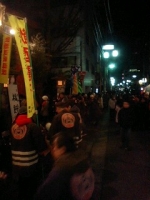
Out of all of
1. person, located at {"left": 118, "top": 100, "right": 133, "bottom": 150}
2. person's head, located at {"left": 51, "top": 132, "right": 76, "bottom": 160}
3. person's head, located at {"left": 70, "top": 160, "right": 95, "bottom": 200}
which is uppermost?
person's head, located at {"left": 51, "top": 132, "right": 76, "bottom": 160}

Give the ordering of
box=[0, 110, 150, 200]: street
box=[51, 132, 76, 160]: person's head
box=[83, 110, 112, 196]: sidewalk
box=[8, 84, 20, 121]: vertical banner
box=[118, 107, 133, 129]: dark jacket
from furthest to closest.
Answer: box=[118, 107, 133, 129]: dark jacket
box=[83, 110, 112, 196]: sidewalk
box=[8, 84, 20, 121]: vertical banner
box=[0, 110, 150, 200]: street
box=[51, 132, 76, 160]: person's head

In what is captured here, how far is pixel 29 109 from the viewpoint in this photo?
5746 millimetres

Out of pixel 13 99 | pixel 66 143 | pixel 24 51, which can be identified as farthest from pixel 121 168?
pixel 66 143

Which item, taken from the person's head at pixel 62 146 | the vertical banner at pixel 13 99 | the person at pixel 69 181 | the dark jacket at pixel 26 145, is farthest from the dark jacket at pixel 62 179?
the vertical banner at pixel 13 99

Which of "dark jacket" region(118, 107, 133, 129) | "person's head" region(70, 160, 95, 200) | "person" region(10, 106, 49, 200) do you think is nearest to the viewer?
"person's head" region(70, 160, 95, 200)

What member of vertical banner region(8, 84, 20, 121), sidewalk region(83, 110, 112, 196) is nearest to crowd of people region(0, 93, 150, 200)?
vertical banner region(8, 84, 20, 121)

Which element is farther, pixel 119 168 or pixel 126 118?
pixel 126 118

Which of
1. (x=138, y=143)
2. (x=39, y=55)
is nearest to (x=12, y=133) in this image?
(x=138, y=143)

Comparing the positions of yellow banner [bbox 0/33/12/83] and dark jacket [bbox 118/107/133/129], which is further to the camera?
dark jacket [bbox 118/107/133/129]

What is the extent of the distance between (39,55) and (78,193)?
473 inches

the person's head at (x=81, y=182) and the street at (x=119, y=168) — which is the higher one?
the person's head at (x=81, y=182)

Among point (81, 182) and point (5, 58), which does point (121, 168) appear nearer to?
point (5, 58)

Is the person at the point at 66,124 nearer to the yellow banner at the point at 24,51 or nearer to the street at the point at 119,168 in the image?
the yellow banner at the point at 24,51

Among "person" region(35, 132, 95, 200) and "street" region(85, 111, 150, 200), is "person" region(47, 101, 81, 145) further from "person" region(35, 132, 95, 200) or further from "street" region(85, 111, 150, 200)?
"person" region(35, 132, 95, 200)
